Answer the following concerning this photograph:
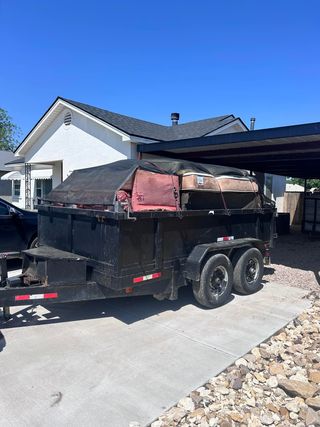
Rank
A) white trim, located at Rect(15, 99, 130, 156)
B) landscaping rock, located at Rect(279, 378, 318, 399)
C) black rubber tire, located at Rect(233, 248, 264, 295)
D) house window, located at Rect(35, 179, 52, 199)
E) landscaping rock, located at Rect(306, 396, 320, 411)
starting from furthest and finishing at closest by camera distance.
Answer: house window, located at Rect(35, 179, 52, 199)
white trim, located at Rect(15, 99, 130, 156)
black rubber tire, located at Rect(233, 248, 264, 295)
landscaping rock, located at Rect(279, 378, 318, 399)
landscaping rock, located at Rect(306, 396, 320, 411)

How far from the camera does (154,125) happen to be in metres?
16.5

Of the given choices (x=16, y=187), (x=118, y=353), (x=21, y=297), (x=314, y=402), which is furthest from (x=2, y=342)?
(x=16, y=187)

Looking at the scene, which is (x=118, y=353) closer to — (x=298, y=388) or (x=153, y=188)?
(x=298, y=388)

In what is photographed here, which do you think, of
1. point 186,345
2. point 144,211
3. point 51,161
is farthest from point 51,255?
point 51,161

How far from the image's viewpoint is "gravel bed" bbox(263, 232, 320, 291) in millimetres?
7609

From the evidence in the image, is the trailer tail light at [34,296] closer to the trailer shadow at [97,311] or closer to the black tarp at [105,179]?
the trailer shadow at [97,311]

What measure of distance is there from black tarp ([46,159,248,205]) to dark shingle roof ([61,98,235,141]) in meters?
6.21

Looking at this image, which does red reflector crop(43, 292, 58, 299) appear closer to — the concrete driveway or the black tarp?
the concrete driveway

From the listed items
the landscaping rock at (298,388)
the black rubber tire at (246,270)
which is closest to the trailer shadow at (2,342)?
the landscaping rock at (298,388)

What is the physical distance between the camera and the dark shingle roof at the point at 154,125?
13045 millimetres

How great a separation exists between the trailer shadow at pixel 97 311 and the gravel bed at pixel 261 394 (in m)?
1.75

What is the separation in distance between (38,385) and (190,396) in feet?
4.85

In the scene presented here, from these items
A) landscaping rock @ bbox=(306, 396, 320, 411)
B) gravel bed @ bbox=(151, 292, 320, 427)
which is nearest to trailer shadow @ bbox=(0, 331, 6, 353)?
gravel bed @ bbox=(151, 292, 320, 427)

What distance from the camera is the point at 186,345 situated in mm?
4301
